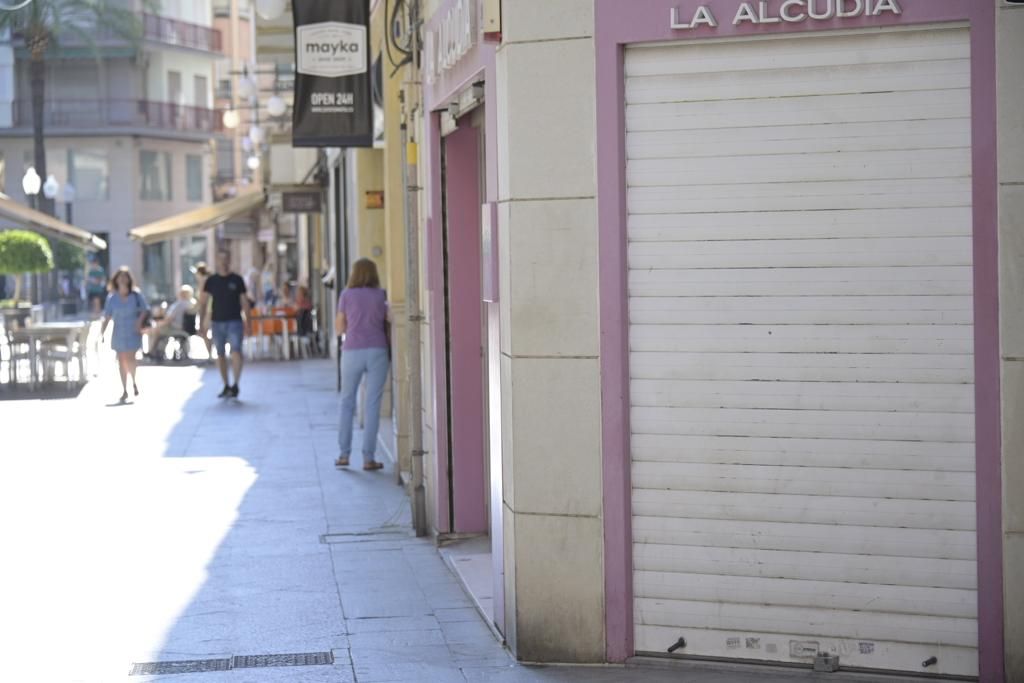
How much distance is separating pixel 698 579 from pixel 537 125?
215 centimetres

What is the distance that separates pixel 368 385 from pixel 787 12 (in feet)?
26.3

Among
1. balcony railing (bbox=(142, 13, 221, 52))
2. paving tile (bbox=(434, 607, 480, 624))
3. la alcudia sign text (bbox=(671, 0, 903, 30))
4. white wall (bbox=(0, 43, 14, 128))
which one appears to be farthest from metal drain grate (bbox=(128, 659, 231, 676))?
balcony railing (bbox=(142, 13, 221, 52))

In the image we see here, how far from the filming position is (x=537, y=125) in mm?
7219

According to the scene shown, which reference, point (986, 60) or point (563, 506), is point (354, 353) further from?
point (986, 60)

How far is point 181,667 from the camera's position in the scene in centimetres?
736

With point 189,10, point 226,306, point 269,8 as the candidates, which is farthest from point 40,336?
point 189,10

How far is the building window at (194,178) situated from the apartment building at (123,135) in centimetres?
43

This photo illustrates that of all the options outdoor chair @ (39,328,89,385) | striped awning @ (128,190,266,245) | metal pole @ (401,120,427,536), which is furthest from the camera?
striped awning @ (128,190,266,245)

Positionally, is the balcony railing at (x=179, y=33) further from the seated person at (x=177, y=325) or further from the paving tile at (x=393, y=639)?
the paving tile at (x=393, y=639)

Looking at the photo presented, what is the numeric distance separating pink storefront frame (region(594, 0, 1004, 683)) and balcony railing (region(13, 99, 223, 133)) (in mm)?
59628

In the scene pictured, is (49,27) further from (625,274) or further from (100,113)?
(625,274)

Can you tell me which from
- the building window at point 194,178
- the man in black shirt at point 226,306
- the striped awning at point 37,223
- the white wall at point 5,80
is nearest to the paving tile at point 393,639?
the man in black shirt at point 226,306

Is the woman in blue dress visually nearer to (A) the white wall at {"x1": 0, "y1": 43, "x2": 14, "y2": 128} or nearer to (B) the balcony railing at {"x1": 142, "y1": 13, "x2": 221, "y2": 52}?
(A) the white wall at {"x1": 0, "y1": 43, "x2": 14, "y2": 128}

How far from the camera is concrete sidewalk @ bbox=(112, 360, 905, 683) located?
7246mm
